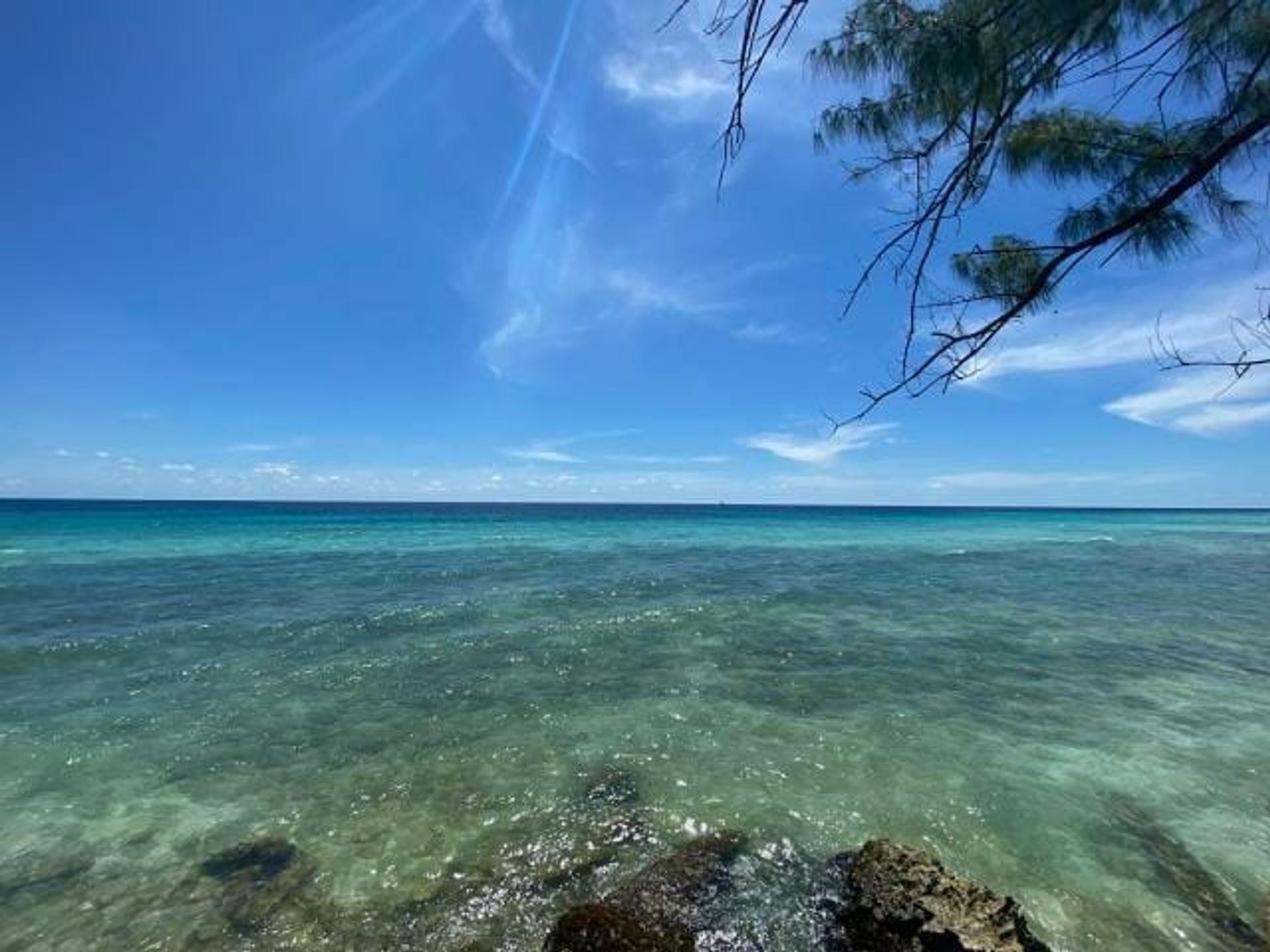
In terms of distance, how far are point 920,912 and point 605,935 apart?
5.70 ft

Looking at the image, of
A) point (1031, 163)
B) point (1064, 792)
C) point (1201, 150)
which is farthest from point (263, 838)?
point (1201, 150)

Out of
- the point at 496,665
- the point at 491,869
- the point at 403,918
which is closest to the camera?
the point at 403,918

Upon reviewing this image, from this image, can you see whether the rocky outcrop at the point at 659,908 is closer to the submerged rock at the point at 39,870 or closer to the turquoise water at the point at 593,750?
the turquoise water at the point at 593,750

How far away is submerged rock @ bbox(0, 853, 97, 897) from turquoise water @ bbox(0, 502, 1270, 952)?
0.18 ft

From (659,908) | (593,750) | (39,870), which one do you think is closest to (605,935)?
(659,908)

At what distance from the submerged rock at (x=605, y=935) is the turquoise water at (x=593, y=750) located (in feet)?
1.87

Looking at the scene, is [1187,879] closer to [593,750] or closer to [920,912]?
[920,912]

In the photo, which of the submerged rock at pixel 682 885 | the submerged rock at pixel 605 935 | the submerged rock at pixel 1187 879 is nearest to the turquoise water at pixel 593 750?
the submerged rock at pixel 1187 879

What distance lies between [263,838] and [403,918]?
180 centimetres

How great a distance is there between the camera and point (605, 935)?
3.40 m

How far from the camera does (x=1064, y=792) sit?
19.3ft

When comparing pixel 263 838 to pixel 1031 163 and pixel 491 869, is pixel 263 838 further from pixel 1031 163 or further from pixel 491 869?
pixel 1031 163

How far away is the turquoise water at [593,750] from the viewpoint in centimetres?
434

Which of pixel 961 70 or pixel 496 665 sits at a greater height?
pixel 961 70
